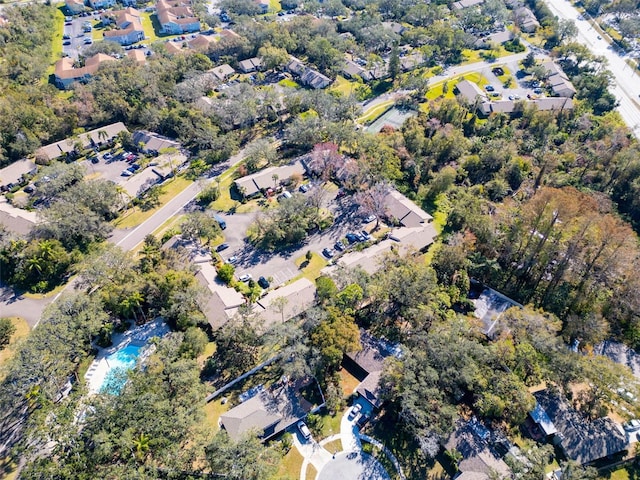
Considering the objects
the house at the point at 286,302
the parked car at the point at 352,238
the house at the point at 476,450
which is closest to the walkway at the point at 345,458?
the house at the point at 476,450

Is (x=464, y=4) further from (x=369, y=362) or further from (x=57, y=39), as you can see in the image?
(x=369, y=362)

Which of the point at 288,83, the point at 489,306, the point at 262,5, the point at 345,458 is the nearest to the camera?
the point at 345,458

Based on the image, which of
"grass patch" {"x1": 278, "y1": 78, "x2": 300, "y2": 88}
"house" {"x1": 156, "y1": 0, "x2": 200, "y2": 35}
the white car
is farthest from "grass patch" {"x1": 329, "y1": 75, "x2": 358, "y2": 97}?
the white car

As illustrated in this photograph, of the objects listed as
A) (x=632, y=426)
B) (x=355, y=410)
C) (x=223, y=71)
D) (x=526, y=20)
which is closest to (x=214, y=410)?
(x=355, y=410)

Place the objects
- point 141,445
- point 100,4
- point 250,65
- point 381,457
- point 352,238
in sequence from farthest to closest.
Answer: point 100,4 → point 250,65 → point 352,238 → point 381,457 → point 141,445

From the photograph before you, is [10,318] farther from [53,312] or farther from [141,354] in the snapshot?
[141,354]

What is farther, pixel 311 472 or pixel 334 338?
pixel 334 338
